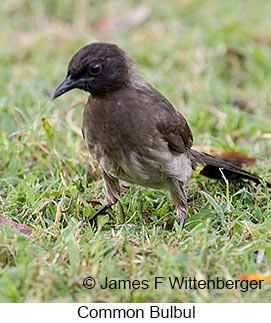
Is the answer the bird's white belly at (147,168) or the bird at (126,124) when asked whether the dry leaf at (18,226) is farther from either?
the bird's white belly at (147,168)

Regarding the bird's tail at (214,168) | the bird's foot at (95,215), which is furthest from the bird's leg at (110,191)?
the bird's tail at (214,168)

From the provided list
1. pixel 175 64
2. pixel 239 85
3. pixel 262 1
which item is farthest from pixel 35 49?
pixel 262 1

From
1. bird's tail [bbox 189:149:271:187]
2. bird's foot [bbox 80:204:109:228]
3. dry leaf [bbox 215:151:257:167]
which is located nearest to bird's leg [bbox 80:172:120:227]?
bird's foot [bbox 80:204:109:228]

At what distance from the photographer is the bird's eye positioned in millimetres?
4212

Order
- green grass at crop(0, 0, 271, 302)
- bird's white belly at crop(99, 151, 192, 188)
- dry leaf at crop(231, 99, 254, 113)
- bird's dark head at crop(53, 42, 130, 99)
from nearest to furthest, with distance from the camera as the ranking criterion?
green grass at crop(0, 0, 271, 302)
bird's dark head at crop(53, 42, 130, 99)
bird's white belly at crop(99, 151, 192, 188)
dry leaf at crop(231, 99, 254, 113)

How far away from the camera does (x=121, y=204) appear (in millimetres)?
4684

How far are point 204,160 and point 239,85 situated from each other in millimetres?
2897

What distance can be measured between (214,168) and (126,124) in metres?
1.14

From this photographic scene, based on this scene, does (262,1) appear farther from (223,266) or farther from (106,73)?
(223,266)

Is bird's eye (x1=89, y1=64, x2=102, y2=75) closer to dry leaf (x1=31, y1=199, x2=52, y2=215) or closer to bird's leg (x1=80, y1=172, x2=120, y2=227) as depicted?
bird's leg (x1=80, y1=172, x2=120, y2=227)

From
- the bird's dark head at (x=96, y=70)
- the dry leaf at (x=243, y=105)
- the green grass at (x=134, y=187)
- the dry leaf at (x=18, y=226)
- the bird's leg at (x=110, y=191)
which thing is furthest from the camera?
the dry leaf at (x=243, y=105)

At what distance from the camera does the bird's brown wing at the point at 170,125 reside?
14.6 ft

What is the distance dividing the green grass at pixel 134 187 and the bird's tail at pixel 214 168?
0.10m

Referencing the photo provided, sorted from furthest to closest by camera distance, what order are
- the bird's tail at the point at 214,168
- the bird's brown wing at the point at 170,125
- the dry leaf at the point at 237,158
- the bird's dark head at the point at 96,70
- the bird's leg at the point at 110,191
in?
the dry leaf at the point at 237,158, the bird's tail at the point at 214,168, the bird's leg at the point at 110,191, the bird's brown wing at the point at 170,125, the bird's dark head at the point at 96,70
